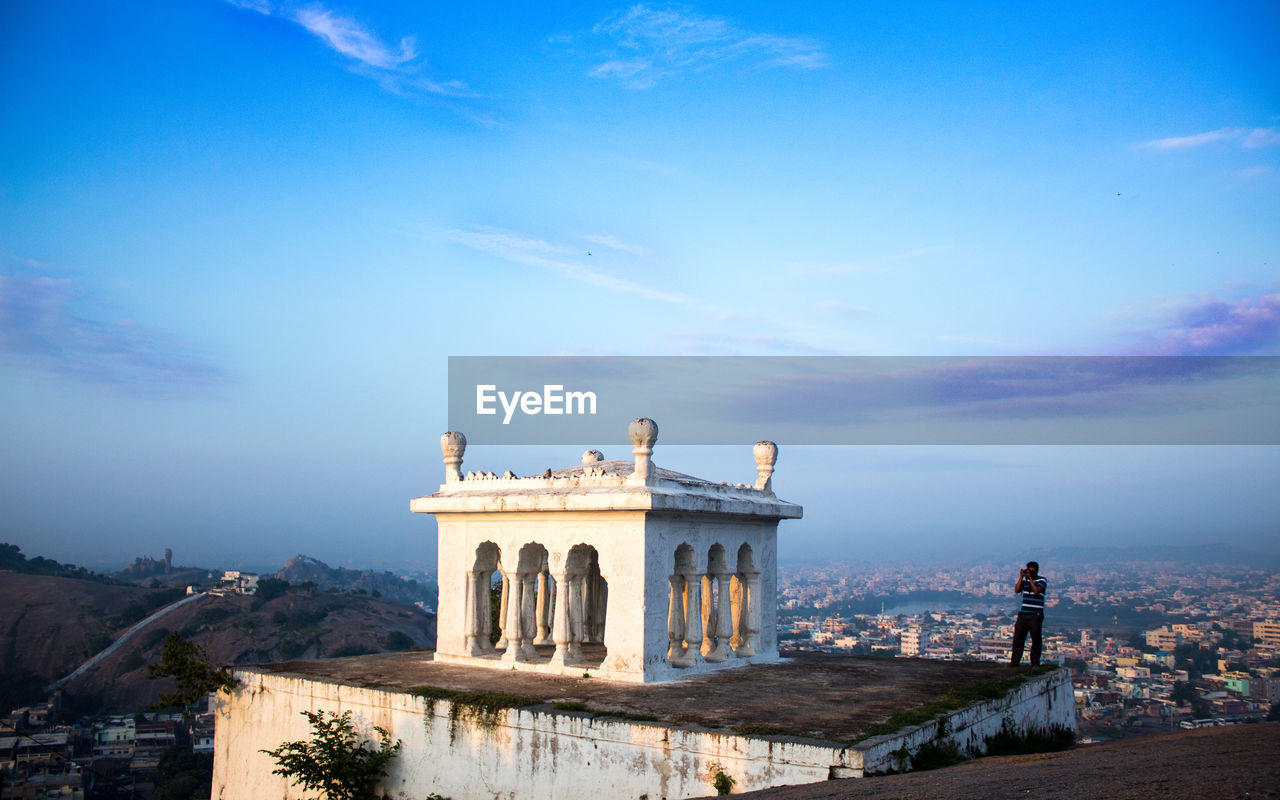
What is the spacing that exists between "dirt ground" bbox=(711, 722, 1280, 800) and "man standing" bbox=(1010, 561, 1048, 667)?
4.49m

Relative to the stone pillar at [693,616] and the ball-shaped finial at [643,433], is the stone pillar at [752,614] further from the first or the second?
the ball-shaped finial at [643,433]

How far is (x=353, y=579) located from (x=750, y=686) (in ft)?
416

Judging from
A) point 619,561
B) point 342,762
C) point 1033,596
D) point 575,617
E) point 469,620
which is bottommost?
point 342,762

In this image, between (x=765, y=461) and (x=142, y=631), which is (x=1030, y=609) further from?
(x=142, y=631)

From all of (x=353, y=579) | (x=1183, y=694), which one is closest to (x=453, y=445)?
(x=1183, y=694)

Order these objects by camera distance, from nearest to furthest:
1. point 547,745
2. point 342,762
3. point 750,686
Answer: point 547,745 < point 342,762 < point 750,686

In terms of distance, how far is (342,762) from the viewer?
43.2ft

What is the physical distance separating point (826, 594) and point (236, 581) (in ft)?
167

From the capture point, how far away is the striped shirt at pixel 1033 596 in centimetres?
1452

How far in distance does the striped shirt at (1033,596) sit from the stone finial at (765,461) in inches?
178

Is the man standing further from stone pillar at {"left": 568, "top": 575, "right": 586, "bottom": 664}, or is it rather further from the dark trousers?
stone pillar at {"left": 568, "top": 575, "right": 586, "bottom": 664}

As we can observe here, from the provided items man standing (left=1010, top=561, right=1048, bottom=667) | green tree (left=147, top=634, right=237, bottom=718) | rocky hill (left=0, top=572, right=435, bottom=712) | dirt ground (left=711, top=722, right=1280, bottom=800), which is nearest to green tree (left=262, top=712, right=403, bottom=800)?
green tree (left=147, top=634, right=237, bottom=718)

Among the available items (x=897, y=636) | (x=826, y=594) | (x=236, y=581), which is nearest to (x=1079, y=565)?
(x=826, y=594)

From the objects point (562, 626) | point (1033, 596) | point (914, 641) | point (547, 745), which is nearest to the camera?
point (547, 745)
